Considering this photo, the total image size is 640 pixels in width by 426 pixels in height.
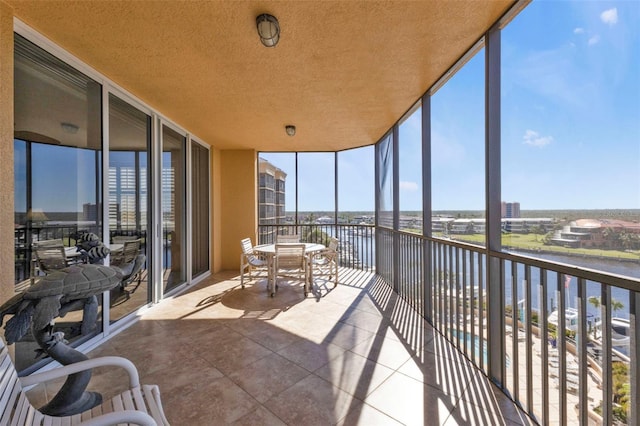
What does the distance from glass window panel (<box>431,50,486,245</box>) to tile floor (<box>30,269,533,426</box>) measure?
44.2 inches

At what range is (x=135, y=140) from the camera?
3133 mm

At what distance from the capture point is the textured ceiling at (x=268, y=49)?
1.75m

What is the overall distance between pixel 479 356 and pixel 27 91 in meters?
3.90

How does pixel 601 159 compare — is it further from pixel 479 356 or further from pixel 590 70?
pixel 479 356

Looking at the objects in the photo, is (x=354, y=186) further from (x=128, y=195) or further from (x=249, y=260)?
(x=128, y=195)

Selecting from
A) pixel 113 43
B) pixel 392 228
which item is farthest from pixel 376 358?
pixel 113 43

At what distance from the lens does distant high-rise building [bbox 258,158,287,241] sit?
5961 millimetres

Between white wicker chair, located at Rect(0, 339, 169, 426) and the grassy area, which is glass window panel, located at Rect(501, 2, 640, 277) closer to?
the grassy area

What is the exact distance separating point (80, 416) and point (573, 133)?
9.26ft

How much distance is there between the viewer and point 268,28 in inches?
73.1

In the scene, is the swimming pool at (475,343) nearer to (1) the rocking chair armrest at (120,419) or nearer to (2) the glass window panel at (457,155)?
(2) the glass window panel at (457,155)

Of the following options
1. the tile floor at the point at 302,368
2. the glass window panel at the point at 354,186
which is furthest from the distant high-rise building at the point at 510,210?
the glass window panel at the point at 354,186

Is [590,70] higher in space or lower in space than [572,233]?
higher

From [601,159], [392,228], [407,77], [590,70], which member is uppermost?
[407,77]
